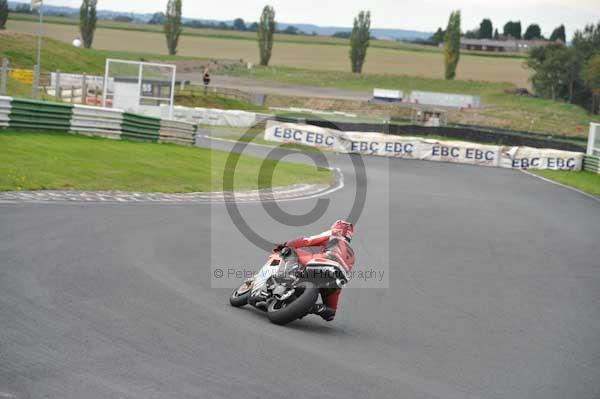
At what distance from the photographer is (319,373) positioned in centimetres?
702

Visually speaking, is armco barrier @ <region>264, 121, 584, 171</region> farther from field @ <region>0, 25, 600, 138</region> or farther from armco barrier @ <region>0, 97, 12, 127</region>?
armco barrier @ <region>0, 97, 12, 127</region>

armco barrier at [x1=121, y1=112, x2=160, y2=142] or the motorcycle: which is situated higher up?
armco barrier at [x1=121, y1=112, x2=160, y2=142]

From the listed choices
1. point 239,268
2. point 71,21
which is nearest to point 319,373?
point 239,268

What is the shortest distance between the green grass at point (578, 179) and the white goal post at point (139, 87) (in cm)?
1587

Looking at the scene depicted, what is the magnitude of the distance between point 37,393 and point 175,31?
92.1 metres

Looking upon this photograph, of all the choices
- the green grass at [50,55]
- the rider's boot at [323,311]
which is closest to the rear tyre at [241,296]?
the rider's boot at [323,311]

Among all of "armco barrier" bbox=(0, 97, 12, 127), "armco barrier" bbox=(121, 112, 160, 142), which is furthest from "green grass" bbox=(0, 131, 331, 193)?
"armco barrier" bbox=(121, 112, 160, 142)

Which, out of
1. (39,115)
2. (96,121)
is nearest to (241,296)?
(39,115)

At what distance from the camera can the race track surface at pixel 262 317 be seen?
6574 millimetres

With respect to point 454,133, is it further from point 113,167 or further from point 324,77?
point 324,77

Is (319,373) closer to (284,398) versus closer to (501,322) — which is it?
(284,398)

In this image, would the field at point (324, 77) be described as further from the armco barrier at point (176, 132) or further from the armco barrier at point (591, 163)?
the armco barrier at point (591, 163)

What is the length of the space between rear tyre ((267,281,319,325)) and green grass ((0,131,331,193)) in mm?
8630

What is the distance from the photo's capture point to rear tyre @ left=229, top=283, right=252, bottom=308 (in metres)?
9.20
